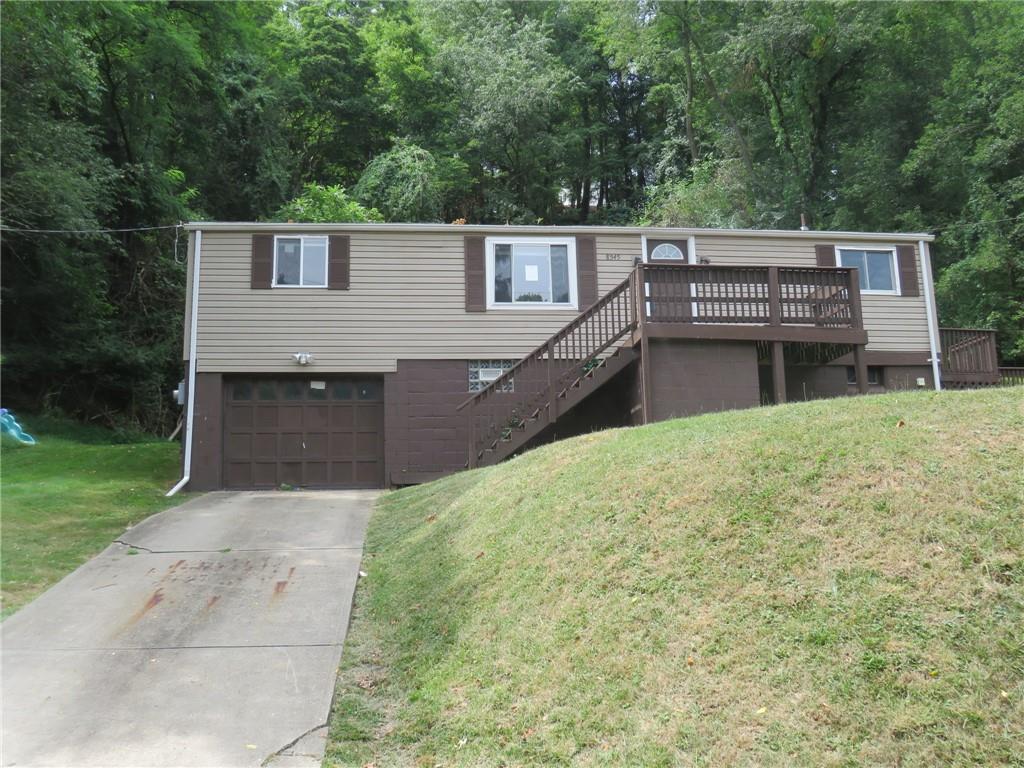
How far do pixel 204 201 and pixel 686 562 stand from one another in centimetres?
2419

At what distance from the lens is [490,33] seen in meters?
30.0

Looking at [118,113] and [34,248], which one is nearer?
[34,248]

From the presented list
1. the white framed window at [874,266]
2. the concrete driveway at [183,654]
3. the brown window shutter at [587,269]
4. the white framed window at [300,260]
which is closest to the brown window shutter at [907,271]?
the white framed window at [874,266]

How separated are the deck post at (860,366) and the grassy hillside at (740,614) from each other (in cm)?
519

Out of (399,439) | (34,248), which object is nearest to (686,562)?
(399,439)

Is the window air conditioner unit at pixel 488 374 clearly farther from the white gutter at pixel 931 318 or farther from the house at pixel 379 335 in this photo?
the white gutter at pixel 931 318

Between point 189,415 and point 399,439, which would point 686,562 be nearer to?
point 399,439

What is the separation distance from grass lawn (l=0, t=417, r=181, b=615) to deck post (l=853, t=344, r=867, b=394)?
1032cm

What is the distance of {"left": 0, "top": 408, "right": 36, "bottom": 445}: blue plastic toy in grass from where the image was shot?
1611 centimetres

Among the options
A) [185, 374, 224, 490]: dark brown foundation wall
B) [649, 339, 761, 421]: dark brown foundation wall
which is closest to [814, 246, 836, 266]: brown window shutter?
[649, 339, 761, 421]: dark brown foundation wall

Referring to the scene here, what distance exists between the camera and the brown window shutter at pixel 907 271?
15375 millimetres

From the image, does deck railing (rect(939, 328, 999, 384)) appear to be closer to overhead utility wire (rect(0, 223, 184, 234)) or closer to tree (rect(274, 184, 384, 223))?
tree (rect(274, 184, 384, 223))

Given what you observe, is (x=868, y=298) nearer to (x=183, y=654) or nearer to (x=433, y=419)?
(x=433, y=419)

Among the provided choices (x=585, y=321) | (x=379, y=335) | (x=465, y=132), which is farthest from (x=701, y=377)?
(x=465, y=132)
